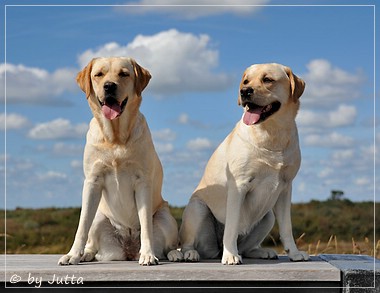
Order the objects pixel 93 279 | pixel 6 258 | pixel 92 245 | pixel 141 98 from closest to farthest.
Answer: pixel 93 279
pixel 141 98
pixel 92 245
pixel 6 258

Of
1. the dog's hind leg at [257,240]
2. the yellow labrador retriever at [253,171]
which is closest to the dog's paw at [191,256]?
the yellow labrador retriever at [253,171]

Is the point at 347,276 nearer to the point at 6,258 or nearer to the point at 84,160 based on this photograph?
the point at 84,160

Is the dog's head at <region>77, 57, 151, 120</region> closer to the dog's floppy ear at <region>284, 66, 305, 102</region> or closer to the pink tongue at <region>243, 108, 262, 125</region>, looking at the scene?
the pink tongue at <region>243, 108, 262, 125</region>

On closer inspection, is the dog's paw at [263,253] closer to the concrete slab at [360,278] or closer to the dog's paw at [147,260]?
the concrete slab at [360,278]

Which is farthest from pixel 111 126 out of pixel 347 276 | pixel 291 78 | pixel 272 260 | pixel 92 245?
pixel 347 276

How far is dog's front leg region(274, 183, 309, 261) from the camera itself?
488cm

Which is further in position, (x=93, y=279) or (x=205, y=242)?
(x=205, y=242)

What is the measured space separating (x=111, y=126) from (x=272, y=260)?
1.70 m

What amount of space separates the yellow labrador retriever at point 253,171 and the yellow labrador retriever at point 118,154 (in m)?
0.49

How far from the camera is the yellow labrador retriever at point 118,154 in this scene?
4.54 meters

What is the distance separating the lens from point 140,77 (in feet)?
15.1

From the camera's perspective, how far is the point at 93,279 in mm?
4375

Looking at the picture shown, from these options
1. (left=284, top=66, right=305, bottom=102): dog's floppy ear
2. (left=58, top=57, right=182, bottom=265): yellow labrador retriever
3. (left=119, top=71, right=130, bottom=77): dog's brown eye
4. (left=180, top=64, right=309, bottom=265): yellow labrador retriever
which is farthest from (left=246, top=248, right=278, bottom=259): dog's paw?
(left=119, top=71, right=130, bottom=77): dog's brown eye

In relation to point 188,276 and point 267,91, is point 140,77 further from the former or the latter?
point 188,276
